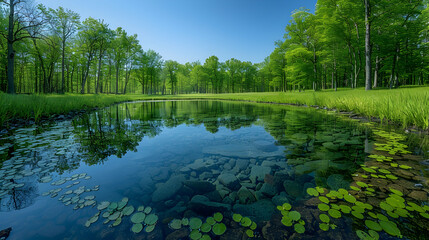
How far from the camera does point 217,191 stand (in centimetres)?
242

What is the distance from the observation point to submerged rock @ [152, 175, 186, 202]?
2.29m

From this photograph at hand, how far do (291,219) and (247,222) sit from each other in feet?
1.61

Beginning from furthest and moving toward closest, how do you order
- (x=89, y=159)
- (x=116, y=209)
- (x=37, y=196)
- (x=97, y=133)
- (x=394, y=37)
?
(x=394, y=37) → (x=97, y=133) → (x=89, y=159) → (x=37, y=196) → (x=116, y=209)

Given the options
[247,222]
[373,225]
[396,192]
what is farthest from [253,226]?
[396,192]

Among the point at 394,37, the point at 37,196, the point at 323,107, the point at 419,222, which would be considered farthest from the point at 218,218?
the point at 394,37

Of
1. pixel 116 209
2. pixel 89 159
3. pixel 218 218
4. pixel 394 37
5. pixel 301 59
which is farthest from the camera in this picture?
pixel 301 59

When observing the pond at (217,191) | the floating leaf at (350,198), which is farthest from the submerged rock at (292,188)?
the floating leaf at (350,198)

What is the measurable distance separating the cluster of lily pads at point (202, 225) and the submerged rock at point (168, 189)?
1.76ft

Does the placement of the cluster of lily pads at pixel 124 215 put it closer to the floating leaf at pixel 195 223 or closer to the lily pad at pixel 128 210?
the lily pad at pixel 128 210

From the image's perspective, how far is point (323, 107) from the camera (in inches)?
483

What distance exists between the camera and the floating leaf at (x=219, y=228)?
1.65m

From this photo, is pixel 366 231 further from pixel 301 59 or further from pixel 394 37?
pixel 394 37

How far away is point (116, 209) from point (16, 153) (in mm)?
3752

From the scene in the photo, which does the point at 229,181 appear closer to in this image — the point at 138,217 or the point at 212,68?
the point at 138,217
